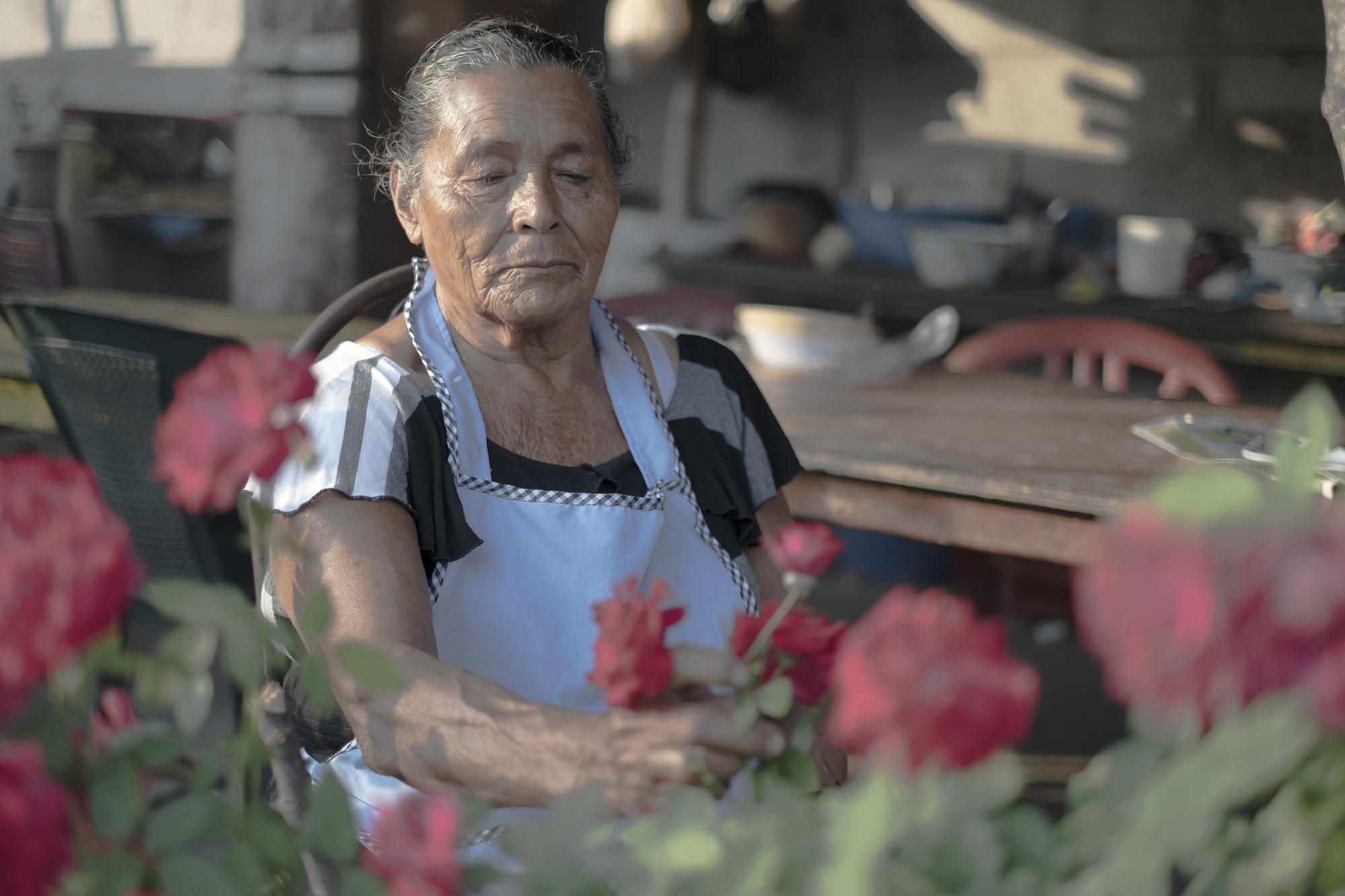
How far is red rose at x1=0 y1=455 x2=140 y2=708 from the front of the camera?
46cm

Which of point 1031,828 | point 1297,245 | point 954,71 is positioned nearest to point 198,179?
point 954,71

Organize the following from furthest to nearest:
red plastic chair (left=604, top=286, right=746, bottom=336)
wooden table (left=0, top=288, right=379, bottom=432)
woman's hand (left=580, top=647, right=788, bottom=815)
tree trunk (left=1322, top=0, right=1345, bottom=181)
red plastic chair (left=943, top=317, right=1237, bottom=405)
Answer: red plastic chair (left=604, top=286, right=746, bottom=336) < red plastic chair (left=943, top=317, right=1237, bottom=405) < wooden table (left=0, top=288, right=379, bottom=432) < tree trunk (left=1322, top=0, right=1345, bottom=181) < woman's hand (left=580, top=647, right=788, bottom=815)

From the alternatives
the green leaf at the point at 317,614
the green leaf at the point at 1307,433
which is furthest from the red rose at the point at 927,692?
the green leaf at the point at 317,614

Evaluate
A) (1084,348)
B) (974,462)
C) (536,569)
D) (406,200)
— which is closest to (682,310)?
(1084,348)

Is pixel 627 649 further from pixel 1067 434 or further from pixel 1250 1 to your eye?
pixel 1250 1

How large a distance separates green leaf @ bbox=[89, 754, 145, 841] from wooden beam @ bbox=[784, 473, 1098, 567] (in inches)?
58.1

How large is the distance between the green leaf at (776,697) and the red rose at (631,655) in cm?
5

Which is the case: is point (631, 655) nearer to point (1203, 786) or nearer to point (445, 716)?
point (1203, 786)

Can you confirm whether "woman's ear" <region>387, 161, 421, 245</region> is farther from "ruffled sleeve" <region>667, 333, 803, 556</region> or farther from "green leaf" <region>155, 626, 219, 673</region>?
"green leaf" <region>155, 626, 219, 673</region>

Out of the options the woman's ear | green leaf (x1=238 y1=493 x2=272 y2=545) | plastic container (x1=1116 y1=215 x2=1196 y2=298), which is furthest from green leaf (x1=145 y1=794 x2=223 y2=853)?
plastic container (x1=1116 y1=215 x2=1196 y2=298)

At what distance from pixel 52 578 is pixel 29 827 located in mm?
87

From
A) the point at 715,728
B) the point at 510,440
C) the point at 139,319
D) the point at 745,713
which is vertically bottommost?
the point at 139,319

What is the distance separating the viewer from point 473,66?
Answer: 1.49 meters

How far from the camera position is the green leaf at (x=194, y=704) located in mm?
554
